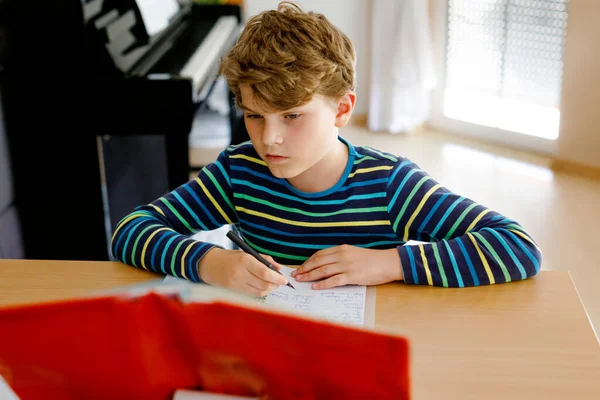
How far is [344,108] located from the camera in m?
1.21

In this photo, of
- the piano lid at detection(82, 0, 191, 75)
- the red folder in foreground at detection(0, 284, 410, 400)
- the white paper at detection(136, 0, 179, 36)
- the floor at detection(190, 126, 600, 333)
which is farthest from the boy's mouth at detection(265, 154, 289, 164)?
the white paper at detection(136, 0, 179, 36)

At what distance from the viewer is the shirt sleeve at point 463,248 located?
995 mm

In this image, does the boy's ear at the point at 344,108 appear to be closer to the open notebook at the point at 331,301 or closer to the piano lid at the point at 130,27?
the open notebook at the point at 331,301

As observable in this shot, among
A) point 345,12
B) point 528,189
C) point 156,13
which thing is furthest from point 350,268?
point 345,12

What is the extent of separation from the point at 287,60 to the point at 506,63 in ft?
8.73

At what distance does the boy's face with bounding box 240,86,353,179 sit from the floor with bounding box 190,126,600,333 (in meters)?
1.37

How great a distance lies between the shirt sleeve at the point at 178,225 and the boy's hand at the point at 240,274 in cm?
3

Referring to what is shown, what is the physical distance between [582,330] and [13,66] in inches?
71.4

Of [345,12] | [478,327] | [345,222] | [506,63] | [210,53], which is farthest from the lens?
[345,12]

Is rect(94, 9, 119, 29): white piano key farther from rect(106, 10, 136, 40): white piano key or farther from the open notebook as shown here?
the open notebook

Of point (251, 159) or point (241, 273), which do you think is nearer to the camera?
point (241, 273)

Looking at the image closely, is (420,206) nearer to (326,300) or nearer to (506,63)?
(326,300)

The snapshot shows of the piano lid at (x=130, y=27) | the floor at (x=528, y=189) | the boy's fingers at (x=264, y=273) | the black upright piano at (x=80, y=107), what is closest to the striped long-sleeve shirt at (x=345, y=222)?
the boy's fingers at (x=264, y=273)

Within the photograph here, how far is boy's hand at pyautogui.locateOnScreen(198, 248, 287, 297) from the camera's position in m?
0.95
